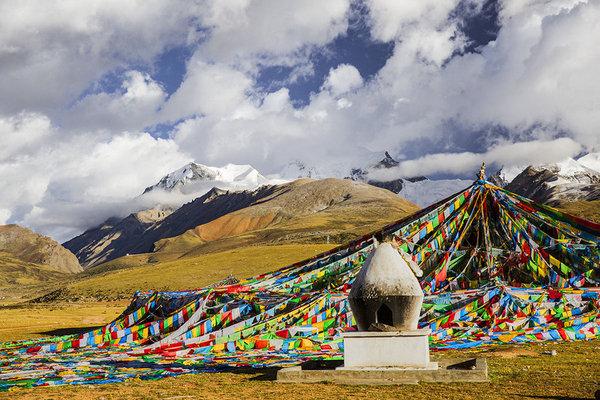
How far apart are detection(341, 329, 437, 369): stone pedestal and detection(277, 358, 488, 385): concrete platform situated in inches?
9.8

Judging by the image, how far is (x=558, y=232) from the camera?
117 ft

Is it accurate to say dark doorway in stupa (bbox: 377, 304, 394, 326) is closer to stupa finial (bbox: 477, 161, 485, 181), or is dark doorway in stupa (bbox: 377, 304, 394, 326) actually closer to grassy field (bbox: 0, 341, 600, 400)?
grassy field (bbox: 0, 341, 600, 400)

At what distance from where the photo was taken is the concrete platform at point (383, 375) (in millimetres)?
17234

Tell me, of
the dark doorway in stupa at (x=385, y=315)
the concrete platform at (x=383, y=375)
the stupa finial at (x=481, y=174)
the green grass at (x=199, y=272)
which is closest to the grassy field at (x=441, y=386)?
the concrete platform at (x=383, y=375)

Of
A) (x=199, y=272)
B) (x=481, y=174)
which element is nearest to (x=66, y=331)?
(x=481, y=174)

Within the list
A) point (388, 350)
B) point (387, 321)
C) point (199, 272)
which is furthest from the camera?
point (199, 272)

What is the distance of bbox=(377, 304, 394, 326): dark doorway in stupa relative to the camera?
18.2 m

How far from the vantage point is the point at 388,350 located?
712 inches

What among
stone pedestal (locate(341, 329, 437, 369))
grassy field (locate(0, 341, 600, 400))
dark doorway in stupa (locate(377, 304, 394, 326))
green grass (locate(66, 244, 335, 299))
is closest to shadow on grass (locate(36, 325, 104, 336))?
grassy field (locate(0, 341, 600, 400))

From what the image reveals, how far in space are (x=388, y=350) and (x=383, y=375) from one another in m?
0.87

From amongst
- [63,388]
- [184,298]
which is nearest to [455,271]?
[184,298]

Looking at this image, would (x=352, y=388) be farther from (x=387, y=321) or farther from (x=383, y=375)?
(x=387, y=321)

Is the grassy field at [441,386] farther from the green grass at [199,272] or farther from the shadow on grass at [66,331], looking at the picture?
the green grass at [199,272]

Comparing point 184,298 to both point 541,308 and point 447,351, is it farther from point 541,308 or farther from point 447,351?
point 541,308
